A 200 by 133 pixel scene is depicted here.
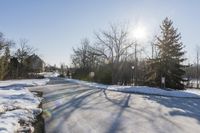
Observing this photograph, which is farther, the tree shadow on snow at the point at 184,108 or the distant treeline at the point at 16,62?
the distant treeline at the point at 16,62

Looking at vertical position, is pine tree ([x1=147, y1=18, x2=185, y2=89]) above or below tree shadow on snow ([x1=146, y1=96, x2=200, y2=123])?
above

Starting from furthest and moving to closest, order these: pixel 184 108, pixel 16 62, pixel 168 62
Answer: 1. pixel 16 62
2. pixel 168 62
3. pixel 184 108

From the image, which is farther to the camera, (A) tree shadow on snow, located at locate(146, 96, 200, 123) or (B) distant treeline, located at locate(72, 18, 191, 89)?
(B) distant treeline, located at locate(72, 18, 191, 89)

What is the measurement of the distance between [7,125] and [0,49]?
5509 cm

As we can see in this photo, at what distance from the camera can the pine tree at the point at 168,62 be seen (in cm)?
4044

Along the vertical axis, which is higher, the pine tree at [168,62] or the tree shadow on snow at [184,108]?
the pine tree at [168,62]

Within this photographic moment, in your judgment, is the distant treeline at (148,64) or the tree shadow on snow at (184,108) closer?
the tree shadow on snow at (184,108)

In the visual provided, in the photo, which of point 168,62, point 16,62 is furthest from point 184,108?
point 16,62

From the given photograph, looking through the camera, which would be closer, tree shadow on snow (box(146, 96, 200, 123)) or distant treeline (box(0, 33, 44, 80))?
tree shadow on snow (box(146, 96, 200, 123))

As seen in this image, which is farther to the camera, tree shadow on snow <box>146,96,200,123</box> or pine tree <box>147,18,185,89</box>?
pine tree <box>147,18,185,89</box>

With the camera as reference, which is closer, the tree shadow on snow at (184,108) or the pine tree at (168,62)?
the tree shadow on snow at (184,108)

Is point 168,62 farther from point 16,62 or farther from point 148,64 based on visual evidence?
point 16,62

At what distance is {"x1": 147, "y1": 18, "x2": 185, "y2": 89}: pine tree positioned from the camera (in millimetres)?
40438

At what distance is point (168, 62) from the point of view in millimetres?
40938
